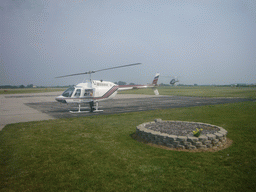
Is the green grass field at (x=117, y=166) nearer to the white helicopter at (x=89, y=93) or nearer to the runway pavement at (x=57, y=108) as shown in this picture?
the runway pavement at (x=57, y=108)

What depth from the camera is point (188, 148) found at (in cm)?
771

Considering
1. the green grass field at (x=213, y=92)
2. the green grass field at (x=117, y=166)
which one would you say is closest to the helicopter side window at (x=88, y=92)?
the green grass field at (x=117, y=166)

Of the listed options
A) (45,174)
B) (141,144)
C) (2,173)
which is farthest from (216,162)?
(2,173)

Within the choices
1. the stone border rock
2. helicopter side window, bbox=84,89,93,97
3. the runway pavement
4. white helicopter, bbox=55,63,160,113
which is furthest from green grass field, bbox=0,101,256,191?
helicopter side window, bbox=84,89,93,97

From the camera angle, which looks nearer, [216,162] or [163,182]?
[163,182]

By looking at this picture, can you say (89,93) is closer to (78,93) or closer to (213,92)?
(78,93)

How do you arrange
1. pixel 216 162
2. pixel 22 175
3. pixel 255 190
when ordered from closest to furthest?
1. pixel 255 190
2. pixel 22 175
3. pixel 216 162

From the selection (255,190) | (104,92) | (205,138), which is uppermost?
(104,92)

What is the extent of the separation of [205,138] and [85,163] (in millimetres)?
5403

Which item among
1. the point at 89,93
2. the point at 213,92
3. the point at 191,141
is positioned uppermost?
the point at 89,93

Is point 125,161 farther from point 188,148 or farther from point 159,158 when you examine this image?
point 188,148

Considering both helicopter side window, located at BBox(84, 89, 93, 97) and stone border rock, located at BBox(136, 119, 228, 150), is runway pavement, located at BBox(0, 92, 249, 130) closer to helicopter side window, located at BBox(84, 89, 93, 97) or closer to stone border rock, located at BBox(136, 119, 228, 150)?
helicopter side window, located at BBox(84, 89, 93, 97)

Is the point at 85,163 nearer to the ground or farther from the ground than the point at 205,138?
nearer to the ground

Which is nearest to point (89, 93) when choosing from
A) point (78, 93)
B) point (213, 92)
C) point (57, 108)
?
point (78, 93)
